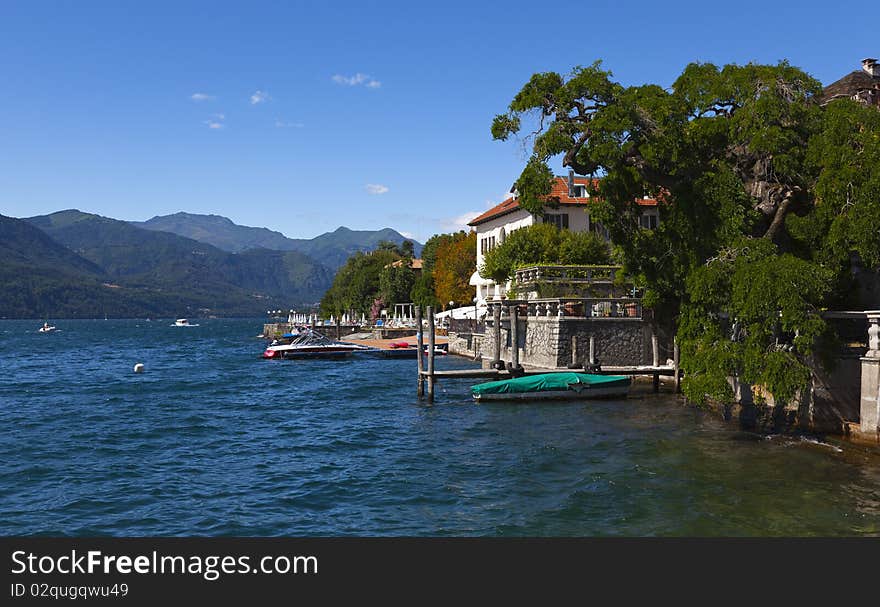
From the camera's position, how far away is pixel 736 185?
72.9 feet

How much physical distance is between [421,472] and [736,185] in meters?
12.8

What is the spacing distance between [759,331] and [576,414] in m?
9.18

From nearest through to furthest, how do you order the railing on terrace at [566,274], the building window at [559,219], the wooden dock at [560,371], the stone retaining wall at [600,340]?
the wooden dock at [560,371]
the stone retaining wall at [600,340]
the railing on terrace at [566,274]
the building window at [559,219]

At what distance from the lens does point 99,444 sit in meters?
24.5

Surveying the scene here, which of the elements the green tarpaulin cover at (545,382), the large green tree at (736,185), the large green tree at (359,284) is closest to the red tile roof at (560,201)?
the green tarpaulin cover at (545,382)

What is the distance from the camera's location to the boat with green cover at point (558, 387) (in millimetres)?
29953

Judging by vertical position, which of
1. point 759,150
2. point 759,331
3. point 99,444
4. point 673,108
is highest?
point 673,108

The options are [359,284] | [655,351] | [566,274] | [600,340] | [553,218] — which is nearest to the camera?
[655,351]

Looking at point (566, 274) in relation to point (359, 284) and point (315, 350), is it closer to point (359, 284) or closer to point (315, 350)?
point (315, 350)

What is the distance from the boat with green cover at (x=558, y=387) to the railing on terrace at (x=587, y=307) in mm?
4466

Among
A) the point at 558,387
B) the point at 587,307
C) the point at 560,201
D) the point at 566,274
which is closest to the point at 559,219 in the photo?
the point at 560,201

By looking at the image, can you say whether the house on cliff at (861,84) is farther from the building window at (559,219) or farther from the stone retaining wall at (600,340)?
the building window at (559,219)

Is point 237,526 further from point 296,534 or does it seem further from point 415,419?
point 415,419

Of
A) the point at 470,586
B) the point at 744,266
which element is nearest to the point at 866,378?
the point at 744,266
